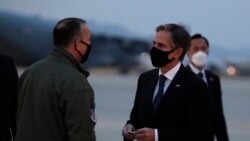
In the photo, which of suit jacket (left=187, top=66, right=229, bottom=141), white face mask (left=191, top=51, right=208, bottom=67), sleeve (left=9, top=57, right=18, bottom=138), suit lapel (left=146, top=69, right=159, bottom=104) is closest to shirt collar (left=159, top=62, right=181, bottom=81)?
suit lapel (left=146, top=69, right=159, bottom=104)

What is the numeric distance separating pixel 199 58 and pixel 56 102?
286cm

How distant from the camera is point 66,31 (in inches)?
156

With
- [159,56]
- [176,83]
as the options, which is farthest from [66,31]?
Answer: [176,83]

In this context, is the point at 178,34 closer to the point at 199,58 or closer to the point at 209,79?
the point at 209,79

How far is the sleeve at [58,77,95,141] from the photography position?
3816 mm

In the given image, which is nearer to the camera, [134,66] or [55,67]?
[55,67]

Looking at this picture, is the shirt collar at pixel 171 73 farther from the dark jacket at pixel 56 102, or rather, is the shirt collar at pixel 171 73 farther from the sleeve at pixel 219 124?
the sleeve at pixel 219 124

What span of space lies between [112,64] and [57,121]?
169 ft

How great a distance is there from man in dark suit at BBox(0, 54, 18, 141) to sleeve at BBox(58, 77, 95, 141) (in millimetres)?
1105

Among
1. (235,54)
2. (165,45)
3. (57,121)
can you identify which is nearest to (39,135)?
(57,121)

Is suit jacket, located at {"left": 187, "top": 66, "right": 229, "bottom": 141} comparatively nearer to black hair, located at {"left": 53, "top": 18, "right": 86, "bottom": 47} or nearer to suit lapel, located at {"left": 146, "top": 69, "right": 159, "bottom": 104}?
suit lapel, located at {"left": 146, "top": 69, "right": 159, "bottom": 104}

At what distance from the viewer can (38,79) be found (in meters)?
3.98

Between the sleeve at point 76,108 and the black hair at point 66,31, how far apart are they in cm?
25

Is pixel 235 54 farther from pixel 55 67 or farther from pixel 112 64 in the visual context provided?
pixel 55 67
